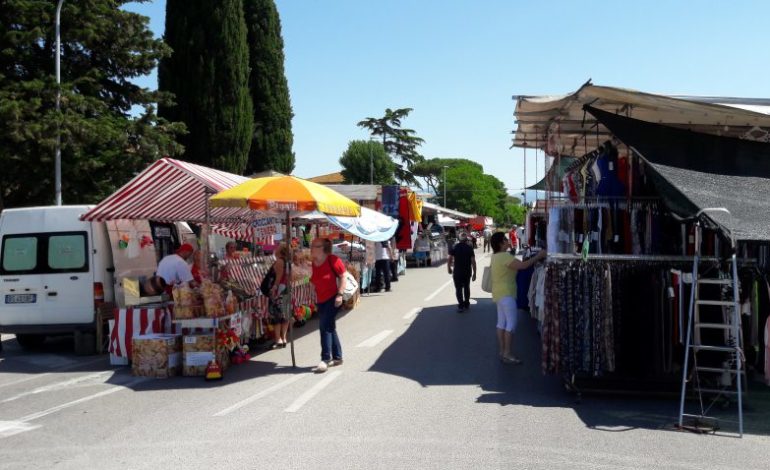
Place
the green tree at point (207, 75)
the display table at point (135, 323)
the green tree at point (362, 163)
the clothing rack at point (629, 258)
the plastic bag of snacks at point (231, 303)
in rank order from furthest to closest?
the green tree at point (362, 163) < the green tree at point (207, 75) < the display table at point (135, 323) < the plastic bag of snacks at point (231, 303) < the clothing rack at point (629, 258)

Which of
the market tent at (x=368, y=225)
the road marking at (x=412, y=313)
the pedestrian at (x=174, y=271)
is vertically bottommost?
the road marking at (x=412, y=313)

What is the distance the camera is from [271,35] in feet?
122

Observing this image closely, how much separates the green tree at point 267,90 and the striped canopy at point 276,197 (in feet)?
91.6

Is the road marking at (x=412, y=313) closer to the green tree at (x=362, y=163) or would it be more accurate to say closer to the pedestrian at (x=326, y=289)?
the pedestrian at (x=326, y=289)

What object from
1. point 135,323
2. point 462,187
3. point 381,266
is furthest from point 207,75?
point 462,187

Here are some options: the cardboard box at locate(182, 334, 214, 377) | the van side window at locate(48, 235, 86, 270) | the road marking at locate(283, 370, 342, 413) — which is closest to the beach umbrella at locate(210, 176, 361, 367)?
the road marking at locate(283, 370, 342, 413)

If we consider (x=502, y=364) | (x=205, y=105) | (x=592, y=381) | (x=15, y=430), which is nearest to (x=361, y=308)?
(x=502, y=364)

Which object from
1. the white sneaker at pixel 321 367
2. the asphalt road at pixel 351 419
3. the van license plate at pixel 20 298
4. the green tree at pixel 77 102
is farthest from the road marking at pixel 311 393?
the green tree at pixel 77 102

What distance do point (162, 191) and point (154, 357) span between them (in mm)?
3111

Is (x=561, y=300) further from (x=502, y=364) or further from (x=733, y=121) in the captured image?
(x=733, y=121)

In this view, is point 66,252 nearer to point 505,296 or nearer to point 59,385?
point 59,385

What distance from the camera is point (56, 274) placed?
425 inches

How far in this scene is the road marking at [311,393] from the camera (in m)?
7.20

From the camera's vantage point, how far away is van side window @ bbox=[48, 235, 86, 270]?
35.5 feet
